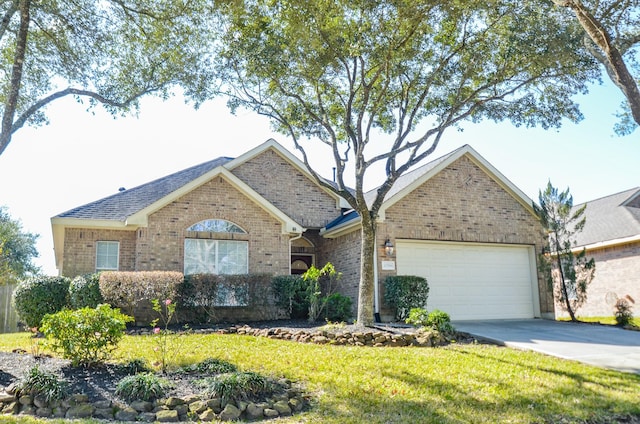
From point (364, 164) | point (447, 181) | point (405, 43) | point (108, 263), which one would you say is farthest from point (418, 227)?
point (108, 263)

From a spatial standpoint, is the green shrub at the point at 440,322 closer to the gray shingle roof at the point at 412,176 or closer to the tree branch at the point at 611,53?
the gray shingle roof at the point at 412,176

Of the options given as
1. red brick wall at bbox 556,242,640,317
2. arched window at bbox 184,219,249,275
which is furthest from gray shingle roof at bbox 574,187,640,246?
arched window at bbox 184,219,249,275

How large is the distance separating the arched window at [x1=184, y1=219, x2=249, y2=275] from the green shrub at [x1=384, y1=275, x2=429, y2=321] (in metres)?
4.13

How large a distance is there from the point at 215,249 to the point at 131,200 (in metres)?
3.24

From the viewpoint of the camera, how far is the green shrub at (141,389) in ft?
20.7

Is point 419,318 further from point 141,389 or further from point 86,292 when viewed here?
point 86,292

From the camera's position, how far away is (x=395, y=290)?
14.5 metres

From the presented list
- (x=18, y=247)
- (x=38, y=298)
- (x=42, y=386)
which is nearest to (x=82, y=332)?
(x=42, y=386)

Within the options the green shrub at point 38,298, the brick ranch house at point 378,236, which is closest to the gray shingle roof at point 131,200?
the brick ranch house at point 378,236

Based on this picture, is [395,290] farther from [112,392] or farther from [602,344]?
[112,392]

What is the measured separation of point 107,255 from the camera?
15.2 metres

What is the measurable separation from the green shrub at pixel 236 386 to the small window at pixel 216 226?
8.90 meters

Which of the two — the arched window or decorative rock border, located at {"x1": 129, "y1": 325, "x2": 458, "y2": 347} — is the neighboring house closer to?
decorative rock border, located at {"x1": 129, "y1": 325, "x2": 458, "y2": 347}

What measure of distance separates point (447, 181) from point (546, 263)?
3854mm
